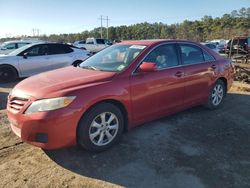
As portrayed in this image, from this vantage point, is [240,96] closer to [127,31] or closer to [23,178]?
[23,178]

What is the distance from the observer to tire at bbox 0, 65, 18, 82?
9979 millimetres

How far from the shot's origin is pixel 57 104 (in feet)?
12.1

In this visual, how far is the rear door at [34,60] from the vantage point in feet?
33.2

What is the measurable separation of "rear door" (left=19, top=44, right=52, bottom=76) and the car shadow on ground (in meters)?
6.28

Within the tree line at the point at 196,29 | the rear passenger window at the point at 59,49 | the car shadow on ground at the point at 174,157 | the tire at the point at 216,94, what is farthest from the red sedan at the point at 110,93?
the tree line at the point at 196,29

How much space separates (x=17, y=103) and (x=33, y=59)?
6629 mm

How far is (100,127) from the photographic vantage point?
13.5 ft

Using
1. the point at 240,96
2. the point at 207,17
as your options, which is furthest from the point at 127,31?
the point at 240,96

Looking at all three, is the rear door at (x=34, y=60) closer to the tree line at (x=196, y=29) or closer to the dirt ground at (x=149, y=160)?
the dirt ground at (x=149, y=160)

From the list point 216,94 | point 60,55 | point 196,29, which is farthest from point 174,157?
point 196,29

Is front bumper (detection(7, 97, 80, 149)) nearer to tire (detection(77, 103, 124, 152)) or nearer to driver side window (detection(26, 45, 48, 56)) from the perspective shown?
tire (detection(77, 103, 124, 152))

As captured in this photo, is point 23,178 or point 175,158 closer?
point 23,178

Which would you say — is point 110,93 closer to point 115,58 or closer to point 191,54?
point 115,58

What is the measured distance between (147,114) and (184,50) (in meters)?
→ 1.60
